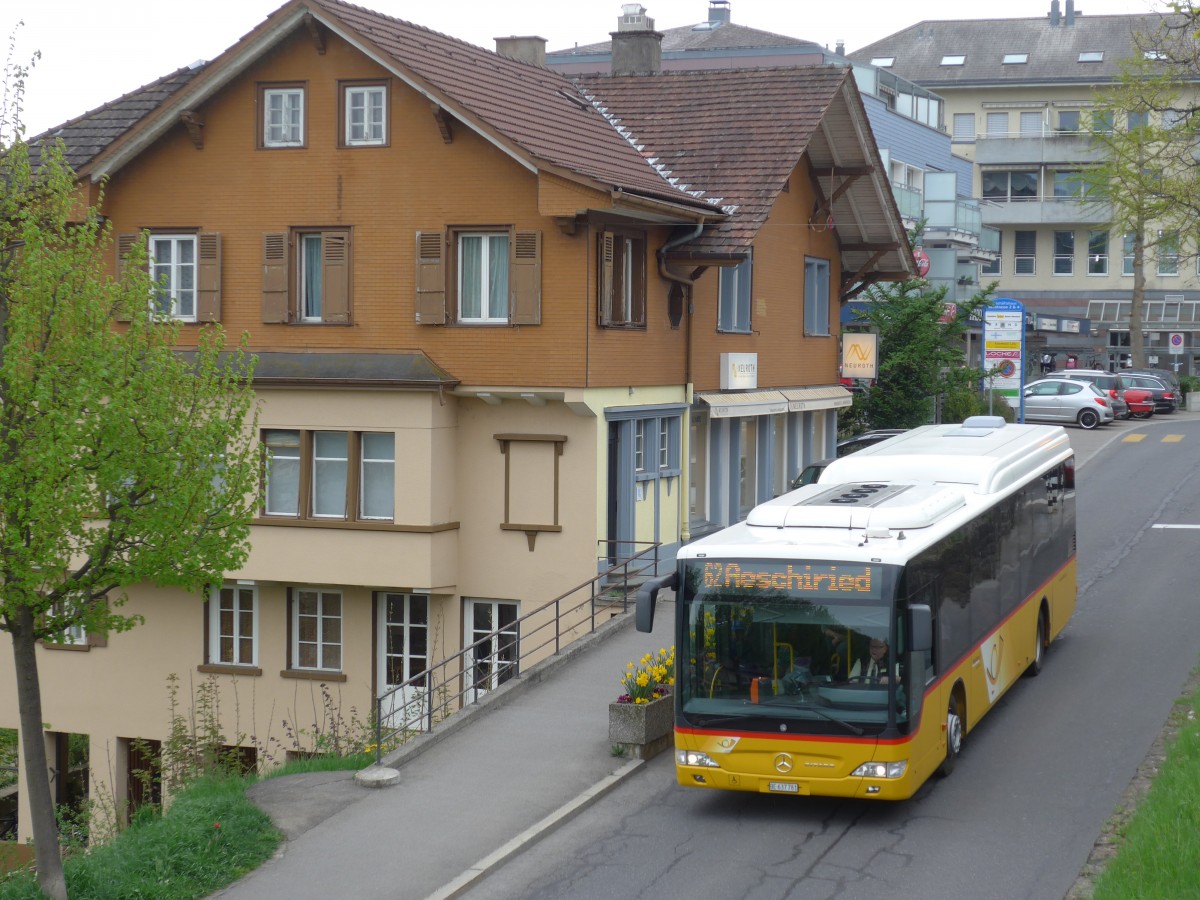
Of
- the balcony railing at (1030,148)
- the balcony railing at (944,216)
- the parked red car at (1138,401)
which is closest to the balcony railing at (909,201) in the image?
the balcony railing at (944,216)

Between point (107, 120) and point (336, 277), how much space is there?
560 centimetres

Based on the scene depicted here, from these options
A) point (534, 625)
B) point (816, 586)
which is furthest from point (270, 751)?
point (816, 586)

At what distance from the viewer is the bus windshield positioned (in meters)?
13.5

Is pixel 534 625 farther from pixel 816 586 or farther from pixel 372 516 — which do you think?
pixel 816 586

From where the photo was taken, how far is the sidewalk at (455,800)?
1312 cm

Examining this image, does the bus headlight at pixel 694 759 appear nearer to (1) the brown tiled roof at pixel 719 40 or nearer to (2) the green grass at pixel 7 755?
(2) the green grass at pixel 7 755

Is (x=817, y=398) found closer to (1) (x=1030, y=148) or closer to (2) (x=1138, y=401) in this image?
(2) (x=1138, y=401)

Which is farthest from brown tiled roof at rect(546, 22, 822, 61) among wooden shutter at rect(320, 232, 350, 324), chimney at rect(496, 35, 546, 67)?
wooden shutter at rect(320, 232, 350, 324)

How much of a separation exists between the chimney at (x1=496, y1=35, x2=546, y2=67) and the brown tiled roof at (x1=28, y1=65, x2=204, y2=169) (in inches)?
254

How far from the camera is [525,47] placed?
1244 inches

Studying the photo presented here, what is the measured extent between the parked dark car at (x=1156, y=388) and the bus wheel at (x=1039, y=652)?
1595 inches

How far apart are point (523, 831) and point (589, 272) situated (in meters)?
10.8

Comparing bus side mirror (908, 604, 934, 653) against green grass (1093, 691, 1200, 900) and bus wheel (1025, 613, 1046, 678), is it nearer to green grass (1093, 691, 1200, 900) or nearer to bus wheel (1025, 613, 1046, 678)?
green grass (1093, 691, 1200, 900)

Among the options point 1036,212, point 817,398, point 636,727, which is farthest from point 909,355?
point 1036,212
